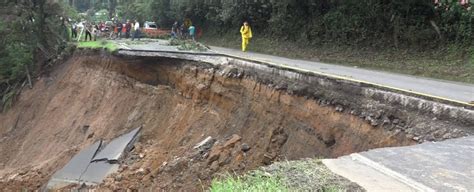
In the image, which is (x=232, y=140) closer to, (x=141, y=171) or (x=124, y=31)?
(x=141, y=171)

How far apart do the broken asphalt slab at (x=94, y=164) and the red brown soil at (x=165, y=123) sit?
0.41 meters

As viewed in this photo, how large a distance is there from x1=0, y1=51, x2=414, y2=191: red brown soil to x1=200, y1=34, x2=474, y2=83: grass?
607 centimetres

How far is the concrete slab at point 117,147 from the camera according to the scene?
15141 mm

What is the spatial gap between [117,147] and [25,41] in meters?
11.9

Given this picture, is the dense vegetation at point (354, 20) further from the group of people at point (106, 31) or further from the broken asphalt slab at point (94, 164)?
the broken asphalt slab at point (94, 164)

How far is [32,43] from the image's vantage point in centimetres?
2503

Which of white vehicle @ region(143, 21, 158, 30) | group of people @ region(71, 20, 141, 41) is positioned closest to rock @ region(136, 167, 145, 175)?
group of people @ region(71, 20, 141, 41)

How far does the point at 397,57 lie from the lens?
19.2 meters

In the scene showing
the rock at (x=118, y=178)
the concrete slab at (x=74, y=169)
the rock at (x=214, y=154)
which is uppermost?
the rock at (x=214, y=154)

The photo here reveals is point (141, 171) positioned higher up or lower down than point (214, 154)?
lower down

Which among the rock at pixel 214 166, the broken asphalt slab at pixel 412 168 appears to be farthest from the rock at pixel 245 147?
the broken asphalt slab at pixel 412 168

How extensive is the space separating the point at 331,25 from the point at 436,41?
572 centimetres

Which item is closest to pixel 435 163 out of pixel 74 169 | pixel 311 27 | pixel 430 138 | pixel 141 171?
pixel 430 138

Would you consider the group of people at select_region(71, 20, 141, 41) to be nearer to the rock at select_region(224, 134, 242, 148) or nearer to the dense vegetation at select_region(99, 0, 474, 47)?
the dense vegetation at select_region(99, 0, 474, 47)
